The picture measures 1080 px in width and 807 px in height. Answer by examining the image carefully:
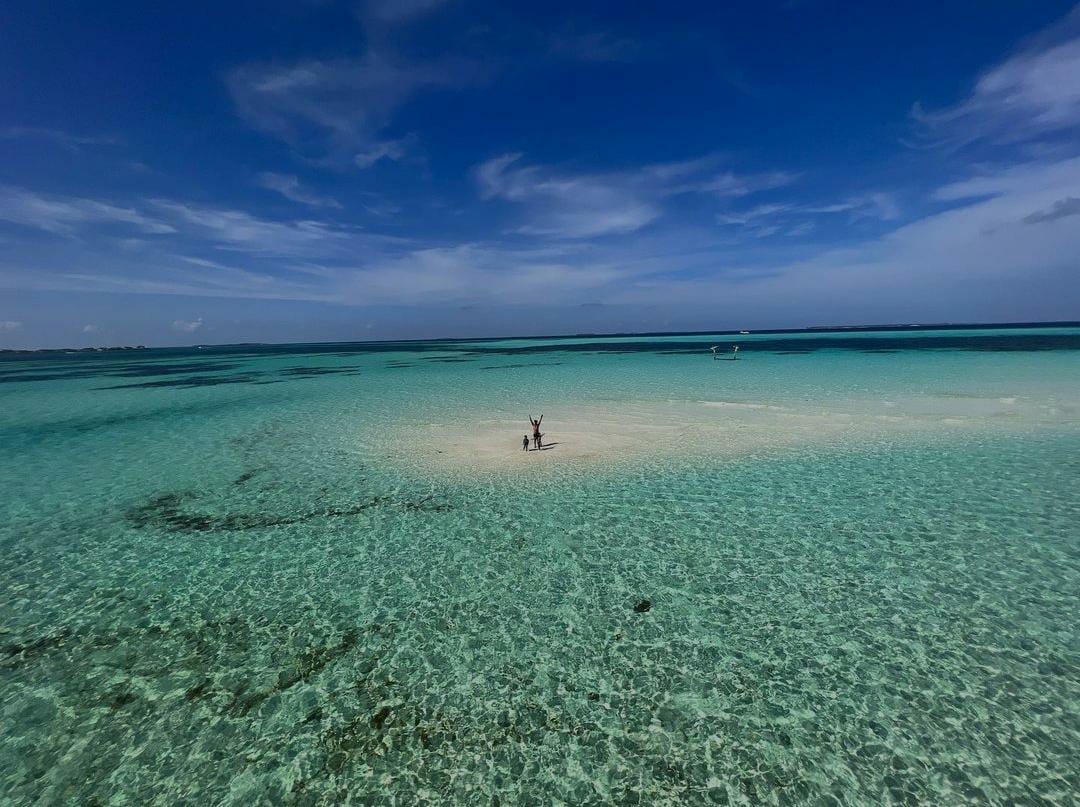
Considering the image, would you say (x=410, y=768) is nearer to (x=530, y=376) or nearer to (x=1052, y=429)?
(x=1052, y=429)

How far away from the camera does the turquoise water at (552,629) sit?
7.18 metres

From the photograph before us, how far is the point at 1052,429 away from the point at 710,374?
36897 millimetres

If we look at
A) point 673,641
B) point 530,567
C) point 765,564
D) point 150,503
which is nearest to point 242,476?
point 150,503

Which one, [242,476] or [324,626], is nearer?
[324,626]

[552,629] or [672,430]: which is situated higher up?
[672,430]

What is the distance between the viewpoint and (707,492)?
1772cm

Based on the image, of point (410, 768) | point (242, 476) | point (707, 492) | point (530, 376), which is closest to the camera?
→ point (410, 768)

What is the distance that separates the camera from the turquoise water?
7180 mm

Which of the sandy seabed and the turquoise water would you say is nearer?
the turquoise water

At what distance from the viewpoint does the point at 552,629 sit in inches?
407

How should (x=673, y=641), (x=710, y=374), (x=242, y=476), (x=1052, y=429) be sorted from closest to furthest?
(x=673, y=641), (x=242, y=476), (x=1052, y=429), (x=710, y=374)

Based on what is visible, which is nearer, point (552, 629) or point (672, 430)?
point (552, 629)

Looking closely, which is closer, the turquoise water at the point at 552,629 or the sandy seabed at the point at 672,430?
the turquoise water at the point at 552,629

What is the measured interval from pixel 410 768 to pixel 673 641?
5419 mm
